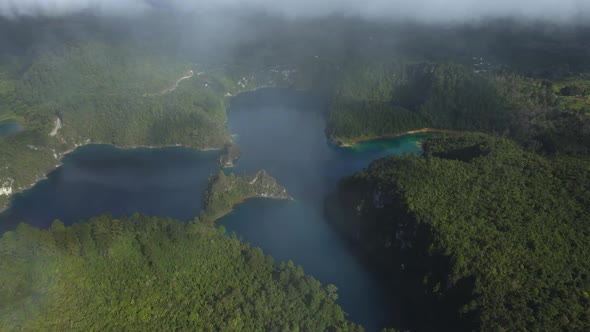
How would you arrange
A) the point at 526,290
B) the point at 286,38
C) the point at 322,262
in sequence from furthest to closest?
1. the point at 286,38
2. the point at 322,262
3. the point at 526,290

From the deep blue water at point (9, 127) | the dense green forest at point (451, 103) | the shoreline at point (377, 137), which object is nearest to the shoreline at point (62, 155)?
the deep blue water at point (9, 127)

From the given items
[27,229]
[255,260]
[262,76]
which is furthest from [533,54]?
[27,229]

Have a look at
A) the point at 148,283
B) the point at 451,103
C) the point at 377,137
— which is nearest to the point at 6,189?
the point at 148,283

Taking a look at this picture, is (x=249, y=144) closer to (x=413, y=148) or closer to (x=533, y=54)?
(x=413, y=148)

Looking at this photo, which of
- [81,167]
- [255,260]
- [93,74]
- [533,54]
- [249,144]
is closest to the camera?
[255,260]

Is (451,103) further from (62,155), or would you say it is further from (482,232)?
(62,155)

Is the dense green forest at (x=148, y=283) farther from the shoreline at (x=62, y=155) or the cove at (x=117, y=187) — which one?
the shoreline at (x=62, y=155)

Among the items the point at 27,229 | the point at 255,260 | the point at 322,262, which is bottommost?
the point at 322,262

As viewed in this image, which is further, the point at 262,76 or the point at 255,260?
the point at 262,76
